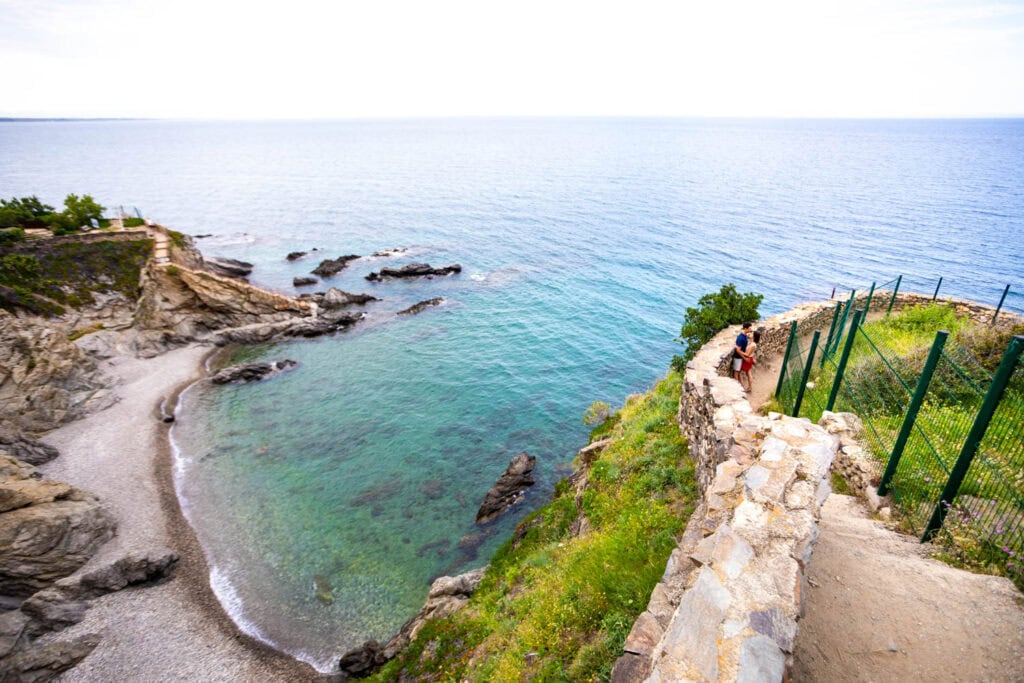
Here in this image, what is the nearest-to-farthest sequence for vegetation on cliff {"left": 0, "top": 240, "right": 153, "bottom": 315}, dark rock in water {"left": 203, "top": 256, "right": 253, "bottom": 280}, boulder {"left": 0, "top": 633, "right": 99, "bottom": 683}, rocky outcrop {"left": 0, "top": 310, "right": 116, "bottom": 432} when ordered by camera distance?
boulder {"left": 0, "top": 633, "right": 99, "bottom": 683} < rocky outcrop {"left": 0, "top": 310, "right": 116, "bottom": 432} < vegetation on cliff {"left": 0, "top": 240, "right": 153, "bottom": 315} < dark rock in water {"left": 203, "top": 256, "right": 253, "bottom": 280}

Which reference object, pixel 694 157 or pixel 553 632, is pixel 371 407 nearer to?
pixel 553 632

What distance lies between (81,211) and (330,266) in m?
23.9

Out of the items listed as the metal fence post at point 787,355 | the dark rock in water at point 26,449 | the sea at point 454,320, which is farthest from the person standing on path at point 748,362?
the dark rock in water at point 26,449

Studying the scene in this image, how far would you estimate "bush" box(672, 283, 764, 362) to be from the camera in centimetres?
2353

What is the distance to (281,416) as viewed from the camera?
32.8 m

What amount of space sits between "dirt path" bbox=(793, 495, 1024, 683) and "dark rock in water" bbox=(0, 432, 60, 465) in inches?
1486

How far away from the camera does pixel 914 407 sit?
31.9 feet

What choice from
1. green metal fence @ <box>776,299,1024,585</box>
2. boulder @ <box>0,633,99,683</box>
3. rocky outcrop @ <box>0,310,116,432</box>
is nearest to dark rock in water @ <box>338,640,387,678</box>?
boulder @ <box>0,633,99,683</box>

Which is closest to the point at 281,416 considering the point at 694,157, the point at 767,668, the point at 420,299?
the point at 420,299

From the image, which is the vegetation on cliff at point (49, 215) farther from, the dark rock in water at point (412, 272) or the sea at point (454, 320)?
the dark rock in water at point (412, 272)

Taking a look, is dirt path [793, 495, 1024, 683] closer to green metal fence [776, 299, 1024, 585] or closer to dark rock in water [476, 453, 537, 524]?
green metal fence [776, 299, 1024, 585]

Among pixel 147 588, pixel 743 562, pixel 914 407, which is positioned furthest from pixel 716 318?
pixel 147 588

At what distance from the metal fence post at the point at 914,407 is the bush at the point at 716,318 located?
41.4 feet

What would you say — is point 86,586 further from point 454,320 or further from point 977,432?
point 454,320
